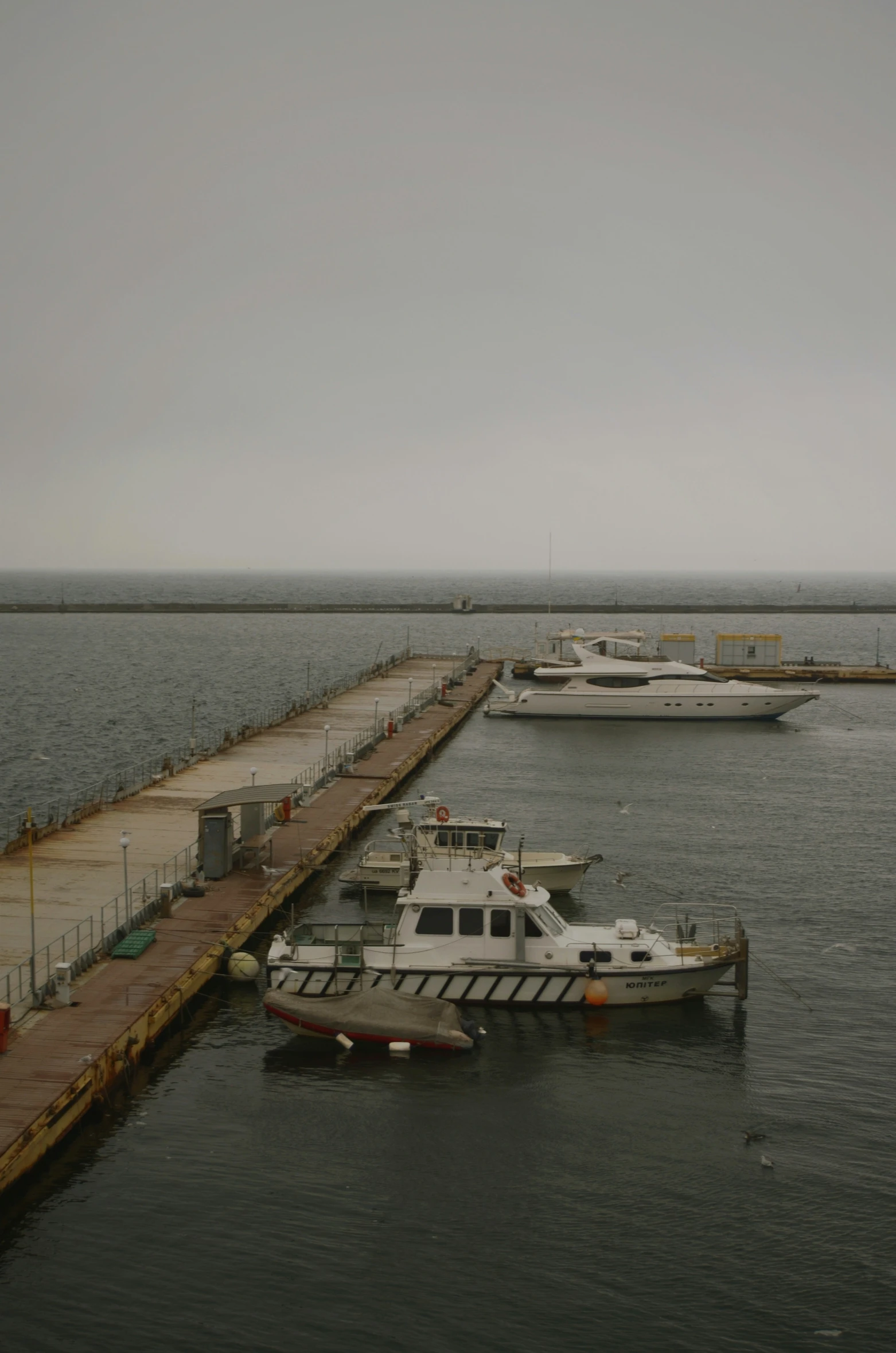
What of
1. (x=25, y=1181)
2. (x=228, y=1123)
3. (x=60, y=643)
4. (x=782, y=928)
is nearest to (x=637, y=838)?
(x=782, y=928)

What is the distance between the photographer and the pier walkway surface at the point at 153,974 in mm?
22203

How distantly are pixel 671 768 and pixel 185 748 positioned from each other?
92.1ft

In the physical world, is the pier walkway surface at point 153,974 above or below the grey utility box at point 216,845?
below

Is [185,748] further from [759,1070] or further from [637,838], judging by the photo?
[759,1070]

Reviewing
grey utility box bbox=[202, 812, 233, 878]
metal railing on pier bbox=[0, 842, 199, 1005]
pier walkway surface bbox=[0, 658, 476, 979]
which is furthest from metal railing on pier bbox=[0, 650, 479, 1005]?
grey utility box bbox=[202, 812, 233, 878]

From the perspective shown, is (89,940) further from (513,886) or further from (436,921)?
(513,886)

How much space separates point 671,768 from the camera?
66875 millimetres

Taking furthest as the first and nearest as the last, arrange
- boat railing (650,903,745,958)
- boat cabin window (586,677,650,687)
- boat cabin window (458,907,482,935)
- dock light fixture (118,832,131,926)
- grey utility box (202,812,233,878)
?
boat cabin window (586,677,650,687)
grey utility box (202,812,233,878)
boat railing (650,903,745,958)
dock light fixture (118,832,131,926)
boat cabin window (458,907,482,935)

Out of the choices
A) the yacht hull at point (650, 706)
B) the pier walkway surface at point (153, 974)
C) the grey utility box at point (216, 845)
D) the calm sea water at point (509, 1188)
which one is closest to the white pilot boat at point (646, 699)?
the yacht hull at point (650, 706)

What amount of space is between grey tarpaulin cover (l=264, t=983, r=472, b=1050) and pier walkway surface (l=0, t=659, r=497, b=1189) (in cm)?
281

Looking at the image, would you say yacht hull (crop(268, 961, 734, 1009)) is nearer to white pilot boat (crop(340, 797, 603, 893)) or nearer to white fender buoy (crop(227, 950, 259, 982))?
white fender buoy (crop(227, 950, 259, 982))

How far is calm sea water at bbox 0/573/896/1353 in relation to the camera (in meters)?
18.6

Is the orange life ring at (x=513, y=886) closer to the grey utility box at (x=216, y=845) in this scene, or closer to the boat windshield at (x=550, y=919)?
the boat windshield at (x=550, y=919)

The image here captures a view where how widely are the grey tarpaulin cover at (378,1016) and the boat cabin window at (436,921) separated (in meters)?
2.16
